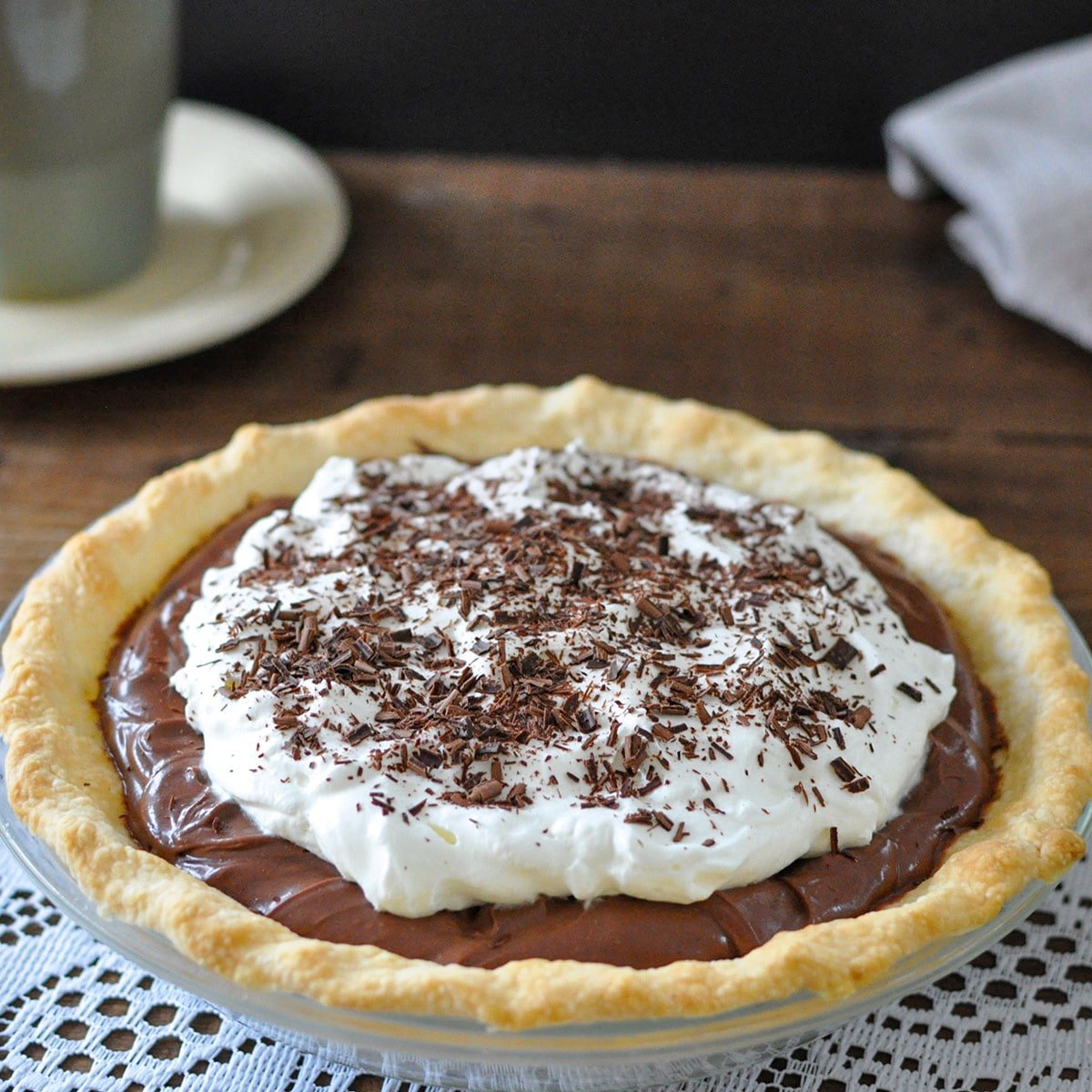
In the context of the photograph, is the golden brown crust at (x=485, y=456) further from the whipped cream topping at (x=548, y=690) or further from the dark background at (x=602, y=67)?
the dark background at (x=602, y=67)

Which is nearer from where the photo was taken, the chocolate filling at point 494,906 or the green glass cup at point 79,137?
the chocolate filling at point 494,906

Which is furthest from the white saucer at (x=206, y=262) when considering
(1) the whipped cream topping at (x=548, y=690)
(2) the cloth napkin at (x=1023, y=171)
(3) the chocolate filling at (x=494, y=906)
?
(2) the cloth napkin at (x=1023, y=171)

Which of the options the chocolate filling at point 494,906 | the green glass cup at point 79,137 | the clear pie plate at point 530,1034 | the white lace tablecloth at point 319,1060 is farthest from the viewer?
the green glass cup at point 79,137

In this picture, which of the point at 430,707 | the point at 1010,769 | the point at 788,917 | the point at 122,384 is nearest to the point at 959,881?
the point at 788,917

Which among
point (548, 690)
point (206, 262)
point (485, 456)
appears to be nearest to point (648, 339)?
point (485, 456)

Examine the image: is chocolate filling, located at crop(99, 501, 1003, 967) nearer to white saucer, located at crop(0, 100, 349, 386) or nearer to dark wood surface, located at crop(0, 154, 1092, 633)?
dark wood surface, located at crop(0, 154, 1092, 633)

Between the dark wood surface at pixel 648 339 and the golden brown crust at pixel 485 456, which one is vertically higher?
the golden brown crust at pixel 485 456


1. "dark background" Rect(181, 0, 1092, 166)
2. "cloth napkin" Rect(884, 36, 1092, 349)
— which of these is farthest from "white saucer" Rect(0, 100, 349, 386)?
"cloth napkin" Rect(884, 36, 1092, 349)
